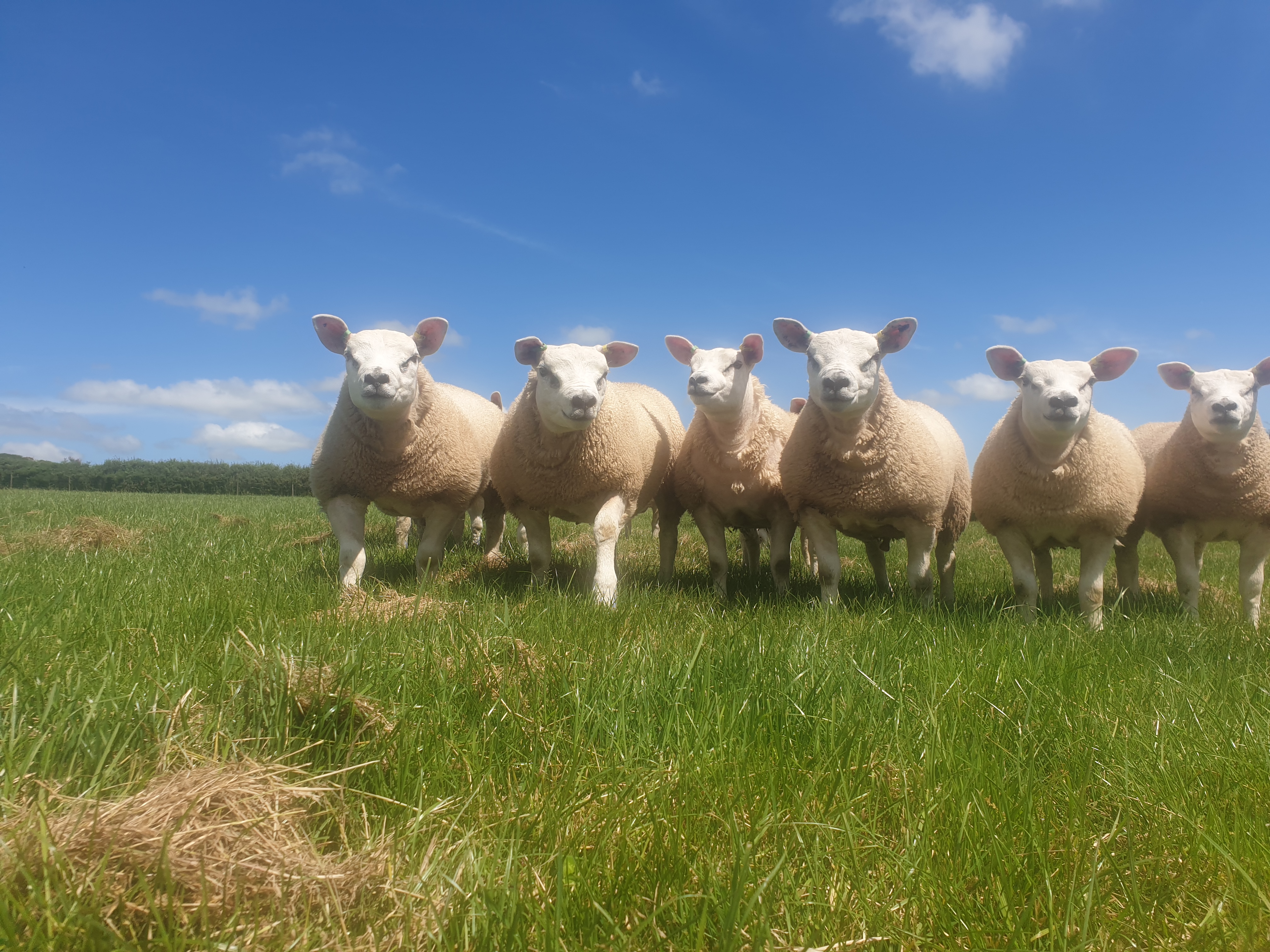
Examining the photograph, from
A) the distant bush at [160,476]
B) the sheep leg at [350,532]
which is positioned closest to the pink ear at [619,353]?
the sheep leg at [350,532]

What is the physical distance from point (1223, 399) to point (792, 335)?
3195mm

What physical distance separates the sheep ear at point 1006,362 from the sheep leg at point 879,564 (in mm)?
1852

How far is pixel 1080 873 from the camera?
174cm

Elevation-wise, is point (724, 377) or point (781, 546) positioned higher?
point (724, 377)

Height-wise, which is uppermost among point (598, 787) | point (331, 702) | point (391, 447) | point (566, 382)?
point (566, 382)

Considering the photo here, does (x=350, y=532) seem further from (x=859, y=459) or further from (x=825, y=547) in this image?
(x=859, y=459)

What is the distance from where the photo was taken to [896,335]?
578 cm

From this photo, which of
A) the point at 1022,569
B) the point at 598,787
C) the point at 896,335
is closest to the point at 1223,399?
the point at 1022,569

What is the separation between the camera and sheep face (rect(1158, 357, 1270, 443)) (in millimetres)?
5480

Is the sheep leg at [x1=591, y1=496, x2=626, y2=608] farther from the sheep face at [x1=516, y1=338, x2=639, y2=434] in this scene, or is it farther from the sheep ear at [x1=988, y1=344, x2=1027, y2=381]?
the sheep ear at [x1=988, y1=344, x2=1027, y2=381]

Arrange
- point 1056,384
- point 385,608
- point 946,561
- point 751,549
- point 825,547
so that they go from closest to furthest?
1. point 385,608
2. point 1056,384
3. point 825,547
4. point 946,561
5. point 751,549

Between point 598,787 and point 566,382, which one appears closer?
point 598,787

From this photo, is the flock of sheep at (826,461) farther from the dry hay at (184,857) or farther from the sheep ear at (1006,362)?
the dry hay at (184,857)

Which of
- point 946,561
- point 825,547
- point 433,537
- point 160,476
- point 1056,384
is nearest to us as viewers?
point 1056,384
